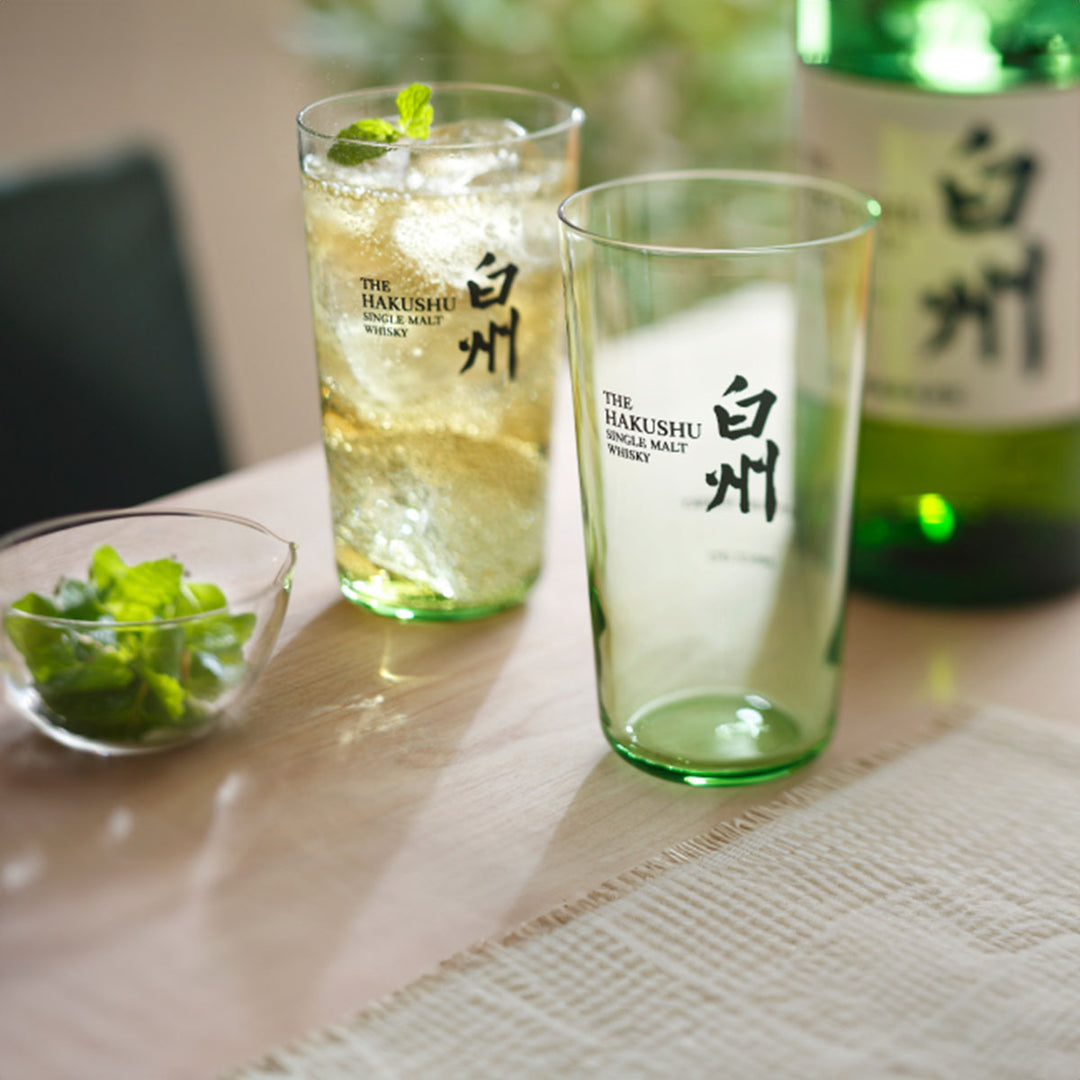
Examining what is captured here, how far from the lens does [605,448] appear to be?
55 centimetres

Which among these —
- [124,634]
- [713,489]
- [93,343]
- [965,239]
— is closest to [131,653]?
[124,634]

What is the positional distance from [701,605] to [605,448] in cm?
8

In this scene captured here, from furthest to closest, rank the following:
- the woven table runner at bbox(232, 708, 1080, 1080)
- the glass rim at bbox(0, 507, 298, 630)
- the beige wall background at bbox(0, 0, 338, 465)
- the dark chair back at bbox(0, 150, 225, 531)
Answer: the beige wall background at bbox(0, 0, 338, 465) → the dark chair back at bbox(0, 150, 225, 531) → the glass rim at bbox(0, 507, 298, 630) → the woven table runner at bbox(232, 708, 1080, 1080)

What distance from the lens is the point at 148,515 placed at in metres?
0.67

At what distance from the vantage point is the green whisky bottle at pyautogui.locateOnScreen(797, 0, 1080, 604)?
665 mm

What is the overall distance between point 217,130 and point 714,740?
1.78m

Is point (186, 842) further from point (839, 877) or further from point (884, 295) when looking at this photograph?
point (884, 295)

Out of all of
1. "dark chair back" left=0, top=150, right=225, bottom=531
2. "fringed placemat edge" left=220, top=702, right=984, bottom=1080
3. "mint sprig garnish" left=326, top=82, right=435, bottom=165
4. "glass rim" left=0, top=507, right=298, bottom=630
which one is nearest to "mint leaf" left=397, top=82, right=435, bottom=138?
"mint sprig garnish" left=326, top=82, right=435, bottom=165

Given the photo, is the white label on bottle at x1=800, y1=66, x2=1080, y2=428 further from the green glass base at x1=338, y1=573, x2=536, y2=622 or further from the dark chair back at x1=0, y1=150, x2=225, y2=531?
the dark chair back at x1=0, y1=150, x2=225, y2=531

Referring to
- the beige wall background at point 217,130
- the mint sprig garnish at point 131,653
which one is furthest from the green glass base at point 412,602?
the beige wall background at point 217,130

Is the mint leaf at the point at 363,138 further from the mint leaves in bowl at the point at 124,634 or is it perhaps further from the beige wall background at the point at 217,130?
the beige wall background at the point at 217,130

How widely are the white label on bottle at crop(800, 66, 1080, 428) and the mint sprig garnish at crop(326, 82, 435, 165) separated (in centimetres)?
18

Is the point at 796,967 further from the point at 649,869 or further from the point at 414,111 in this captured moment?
the point at 414,111

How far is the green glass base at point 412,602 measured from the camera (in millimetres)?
A: 689
